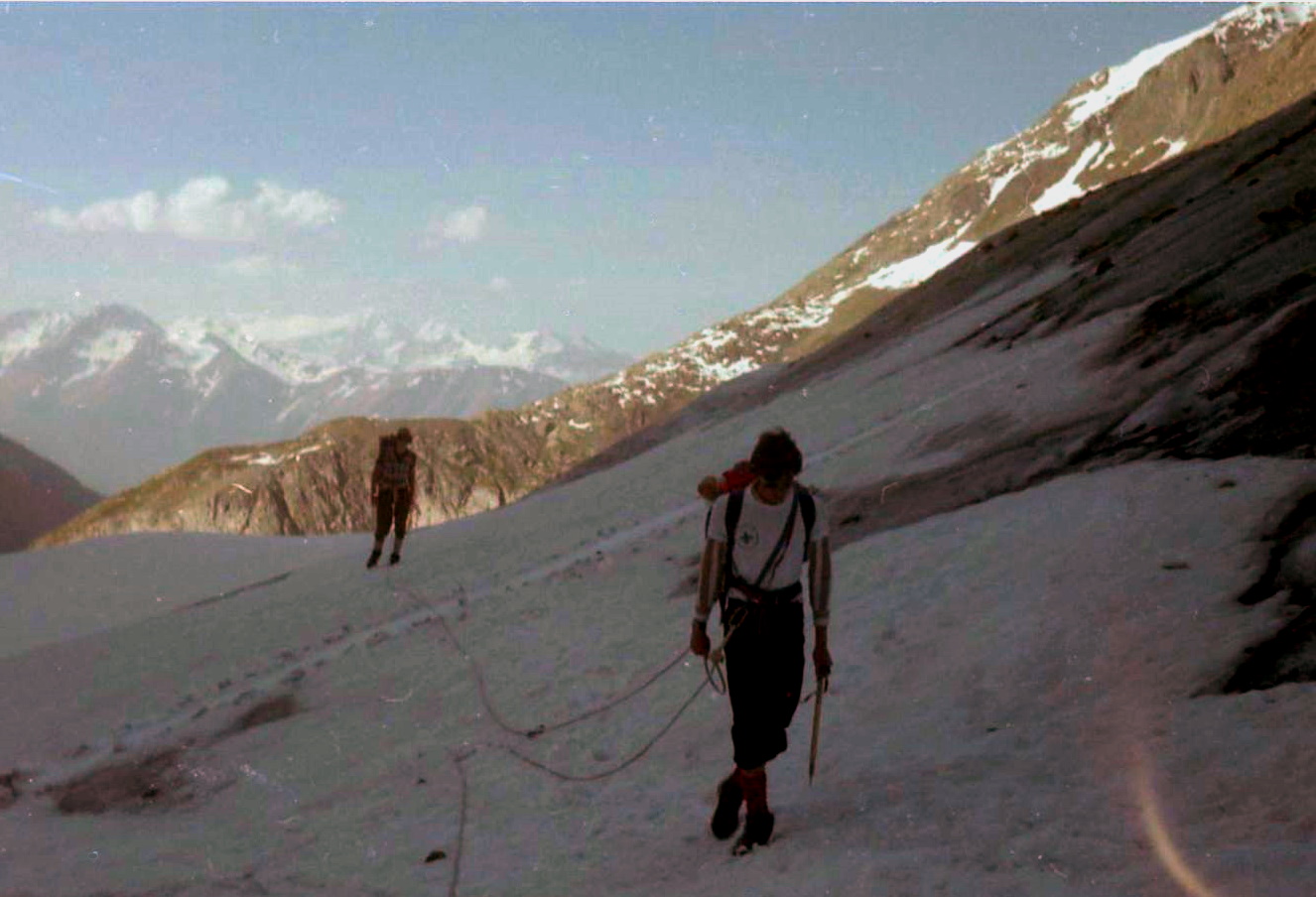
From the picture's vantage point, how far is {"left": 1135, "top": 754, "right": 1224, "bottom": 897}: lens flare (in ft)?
13.8

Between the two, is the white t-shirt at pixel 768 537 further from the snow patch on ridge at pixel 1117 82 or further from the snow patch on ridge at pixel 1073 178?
the snow patch on ridge at pixel 1117 82

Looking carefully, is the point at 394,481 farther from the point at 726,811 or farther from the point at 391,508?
the point at 726,811

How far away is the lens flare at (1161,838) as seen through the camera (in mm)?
4191

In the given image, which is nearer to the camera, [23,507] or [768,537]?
[768,537]

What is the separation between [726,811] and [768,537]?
1.90 m

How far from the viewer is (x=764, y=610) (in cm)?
579

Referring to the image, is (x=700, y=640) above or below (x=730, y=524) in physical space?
below

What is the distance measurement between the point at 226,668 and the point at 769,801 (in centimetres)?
1132

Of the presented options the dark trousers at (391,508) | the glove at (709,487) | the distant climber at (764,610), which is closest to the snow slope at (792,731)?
the distant climber at (764,610)

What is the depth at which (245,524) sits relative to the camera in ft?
426

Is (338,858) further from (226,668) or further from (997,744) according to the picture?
(226,668)

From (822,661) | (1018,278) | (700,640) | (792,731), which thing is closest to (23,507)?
(1018,278)

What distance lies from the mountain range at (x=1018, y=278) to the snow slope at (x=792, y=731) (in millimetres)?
2253

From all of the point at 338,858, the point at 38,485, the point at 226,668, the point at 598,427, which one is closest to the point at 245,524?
the point at 598,427
